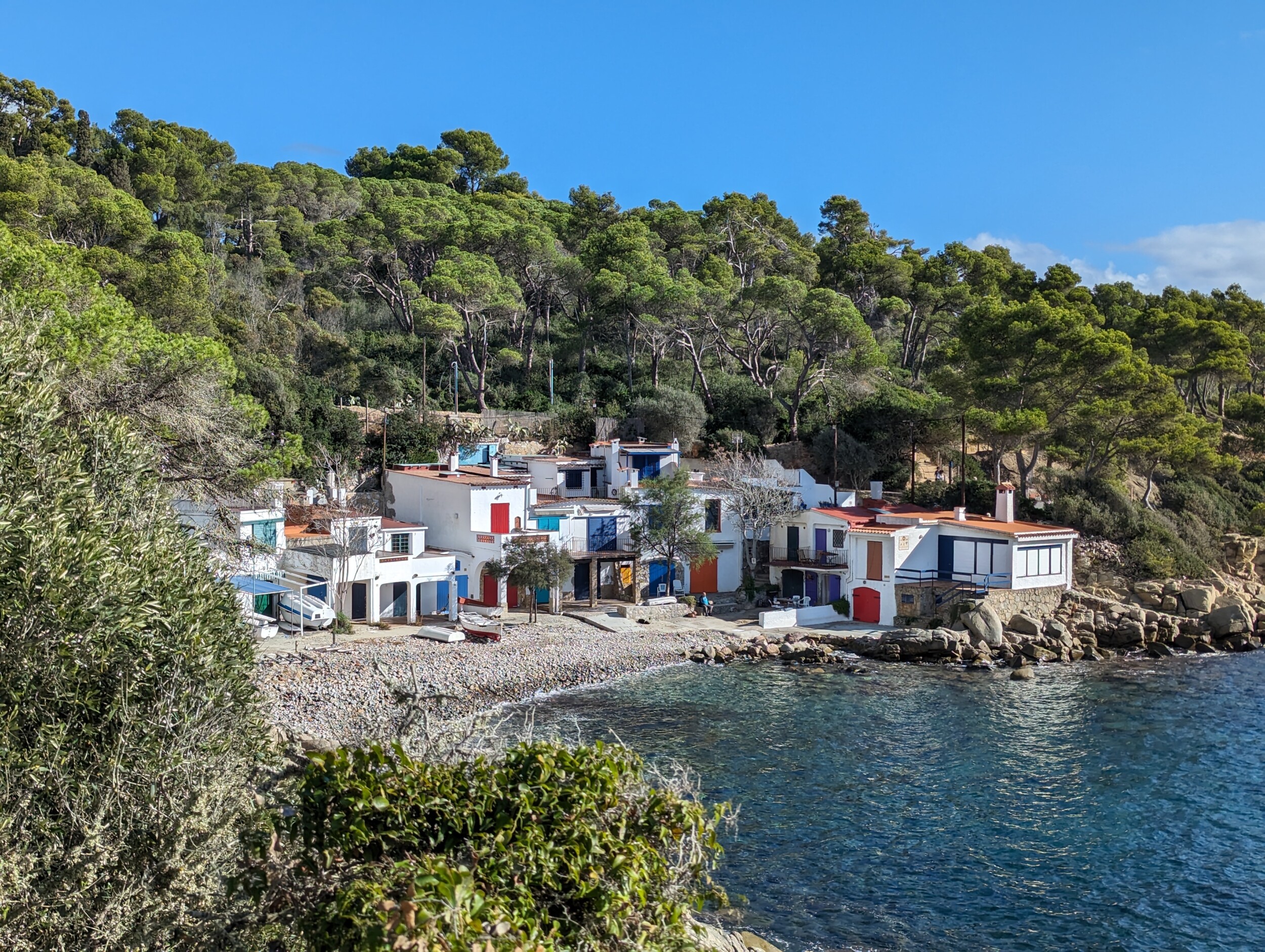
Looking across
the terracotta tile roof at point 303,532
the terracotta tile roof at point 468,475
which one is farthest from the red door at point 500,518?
the terracotta tile roof at point 303,532

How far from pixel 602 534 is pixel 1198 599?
2215cm

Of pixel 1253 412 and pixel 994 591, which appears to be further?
pixel 1253 412

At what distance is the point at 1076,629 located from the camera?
3719 centimetres

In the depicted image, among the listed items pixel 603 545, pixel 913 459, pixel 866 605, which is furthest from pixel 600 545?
pixel 913 459

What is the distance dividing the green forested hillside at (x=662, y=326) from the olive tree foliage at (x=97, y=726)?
87.5 feet

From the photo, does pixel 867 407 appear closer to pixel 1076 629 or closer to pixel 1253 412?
pixel 1076 629

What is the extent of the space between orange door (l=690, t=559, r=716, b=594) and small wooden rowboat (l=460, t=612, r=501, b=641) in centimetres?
940

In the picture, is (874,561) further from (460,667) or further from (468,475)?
(460,667)

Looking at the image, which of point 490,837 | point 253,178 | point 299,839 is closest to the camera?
point 490,837

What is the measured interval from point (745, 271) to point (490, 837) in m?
62.6

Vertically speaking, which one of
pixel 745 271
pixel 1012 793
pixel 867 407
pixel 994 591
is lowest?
pixel 1012 793

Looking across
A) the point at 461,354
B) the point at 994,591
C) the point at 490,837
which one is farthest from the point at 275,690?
the point at 461,354

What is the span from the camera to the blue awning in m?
29.5

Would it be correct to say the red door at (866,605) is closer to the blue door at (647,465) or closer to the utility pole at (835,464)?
the utility pole at (835,464)
